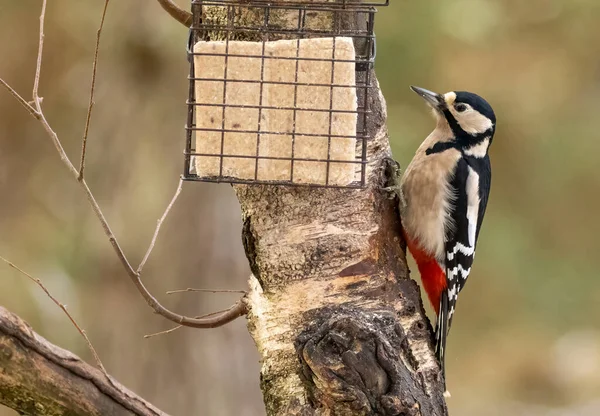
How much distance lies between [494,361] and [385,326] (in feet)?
15.8

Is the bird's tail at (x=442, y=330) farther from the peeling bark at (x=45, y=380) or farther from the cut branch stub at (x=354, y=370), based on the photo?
the peeling bark at (x=45, y=380)

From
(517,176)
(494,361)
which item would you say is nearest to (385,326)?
(517,176)

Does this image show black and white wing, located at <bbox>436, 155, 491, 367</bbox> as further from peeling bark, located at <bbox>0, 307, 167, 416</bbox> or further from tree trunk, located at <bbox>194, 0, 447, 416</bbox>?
peeling bark, located at <bbox>0, 307, 167, 416</bbox>

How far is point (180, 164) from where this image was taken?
4.59 meters

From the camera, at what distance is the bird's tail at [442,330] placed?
2477 mm

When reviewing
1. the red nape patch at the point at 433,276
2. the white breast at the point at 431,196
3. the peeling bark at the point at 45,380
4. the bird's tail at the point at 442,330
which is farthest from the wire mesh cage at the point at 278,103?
the red nape patch at the point at 433,276

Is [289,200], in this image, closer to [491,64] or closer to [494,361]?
[491,64]

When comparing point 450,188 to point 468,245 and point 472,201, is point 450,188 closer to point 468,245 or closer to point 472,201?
point 472,201

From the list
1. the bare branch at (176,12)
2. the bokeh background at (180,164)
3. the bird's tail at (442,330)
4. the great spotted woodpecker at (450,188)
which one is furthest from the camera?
the bokeh background at (180,164)

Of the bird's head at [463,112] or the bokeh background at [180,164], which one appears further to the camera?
the bokeh background at [180,164]

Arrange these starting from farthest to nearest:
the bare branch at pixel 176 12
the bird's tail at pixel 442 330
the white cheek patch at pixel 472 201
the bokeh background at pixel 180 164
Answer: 1. the bokeh background at pixel 180 164
2. the white cheek patch at pixel 472 201
3. the bird's tail at pixel 442 330
4. the bare branch at pixel 176 12

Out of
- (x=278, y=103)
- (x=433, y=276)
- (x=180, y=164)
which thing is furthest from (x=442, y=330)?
(x=180, y=164)

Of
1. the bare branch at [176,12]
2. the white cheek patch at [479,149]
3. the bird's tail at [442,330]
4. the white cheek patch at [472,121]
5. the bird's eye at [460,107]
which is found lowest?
the bird's tail at [442,330]

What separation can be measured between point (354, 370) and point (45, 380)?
71 cm
